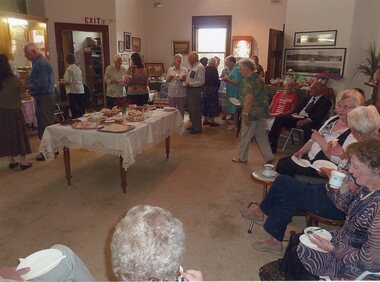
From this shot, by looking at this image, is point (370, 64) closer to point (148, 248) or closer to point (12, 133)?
point (12, 133)

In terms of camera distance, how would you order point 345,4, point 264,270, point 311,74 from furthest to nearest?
point 311,74 → point 345,4 → point 264,270

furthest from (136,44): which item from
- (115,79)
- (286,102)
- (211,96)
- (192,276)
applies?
(192,276)

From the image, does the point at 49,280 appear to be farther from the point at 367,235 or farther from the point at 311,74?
the point at 311,74

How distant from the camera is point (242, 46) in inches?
328

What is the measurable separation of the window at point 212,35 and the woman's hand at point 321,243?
7417 millimetres

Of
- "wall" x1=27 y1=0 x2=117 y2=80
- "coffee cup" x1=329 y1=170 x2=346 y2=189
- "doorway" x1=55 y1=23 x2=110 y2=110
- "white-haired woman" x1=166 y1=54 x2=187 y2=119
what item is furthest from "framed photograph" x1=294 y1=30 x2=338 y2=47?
"coffee cup" x1=329 y1=170 x2=346 y2=189

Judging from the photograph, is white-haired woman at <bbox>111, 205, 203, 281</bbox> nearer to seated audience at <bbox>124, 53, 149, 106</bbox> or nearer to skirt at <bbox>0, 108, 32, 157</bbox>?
skirt at <bbox>0, 108, 32, 157</bbox>

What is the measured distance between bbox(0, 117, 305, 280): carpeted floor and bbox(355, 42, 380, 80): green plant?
7.66 feet

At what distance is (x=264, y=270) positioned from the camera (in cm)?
215

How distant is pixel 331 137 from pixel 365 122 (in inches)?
21.6

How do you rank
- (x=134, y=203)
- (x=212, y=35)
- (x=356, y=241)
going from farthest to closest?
(x=212, y=35), (x=134, y=203), (x=356, y=241)

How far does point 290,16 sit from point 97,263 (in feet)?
20.1

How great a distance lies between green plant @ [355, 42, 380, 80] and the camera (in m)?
5.21

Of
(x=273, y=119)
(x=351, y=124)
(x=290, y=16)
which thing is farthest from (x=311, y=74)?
(x=351, y=124)
